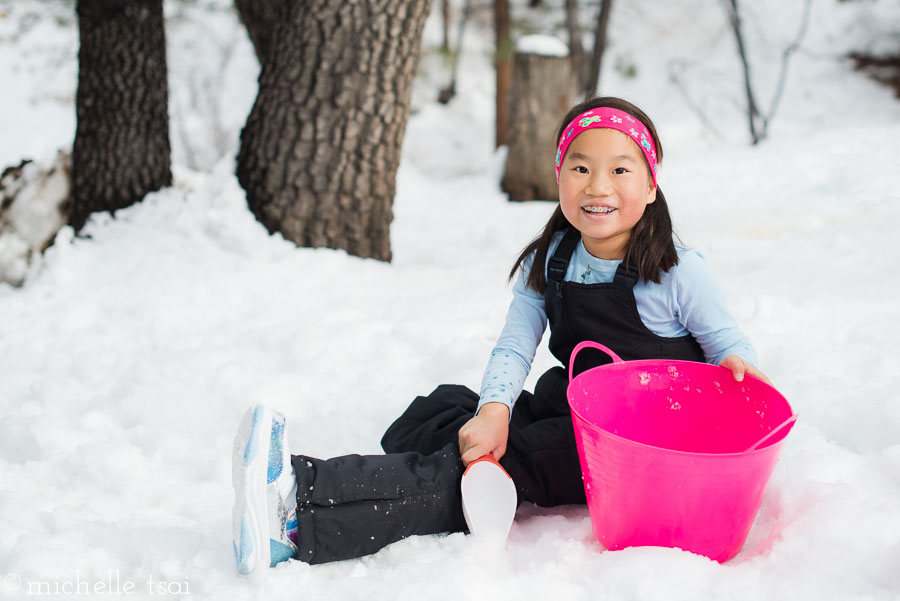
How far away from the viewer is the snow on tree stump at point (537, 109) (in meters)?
5.43

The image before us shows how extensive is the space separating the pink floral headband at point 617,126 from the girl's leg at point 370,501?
0.73 m

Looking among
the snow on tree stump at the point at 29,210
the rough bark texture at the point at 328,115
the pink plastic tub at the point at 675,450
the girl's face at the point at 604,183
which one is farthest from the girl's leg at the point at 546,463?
the snow on tree stump at the point at 29,210

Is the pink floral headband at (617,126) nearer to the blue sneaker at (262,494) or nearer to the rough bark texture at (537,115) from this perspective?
the blue sneaker at (262,494)

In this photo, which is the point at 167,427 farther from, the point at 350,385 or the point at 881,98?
the point at 881,98

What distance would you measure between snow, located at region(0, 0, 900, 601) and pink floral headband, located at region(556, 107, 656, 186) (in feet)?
2.41

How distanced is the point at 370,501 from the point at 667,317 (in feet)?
2.40

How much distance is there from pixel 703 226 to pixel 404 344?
1.81 meters

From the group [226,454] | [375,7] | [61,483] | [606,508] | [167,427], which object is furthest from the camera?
[375,7]

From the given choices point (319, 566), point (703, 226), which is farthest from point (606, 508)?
point (703, 226)

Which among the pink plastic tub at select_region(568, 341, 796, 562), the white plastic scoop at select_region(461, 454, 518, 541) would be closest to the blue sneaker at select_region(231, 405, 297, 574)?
the white plastic scoop at select_region(461, 454, 518, 541)

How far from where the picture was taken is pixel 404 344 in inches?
97.7

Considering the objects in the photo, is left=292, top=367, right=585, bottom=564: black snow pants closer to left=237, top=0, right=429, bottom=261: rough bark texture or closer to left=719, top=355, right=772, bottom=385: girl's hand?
left=719, top=355, right=772, bottom=385: girl's hand

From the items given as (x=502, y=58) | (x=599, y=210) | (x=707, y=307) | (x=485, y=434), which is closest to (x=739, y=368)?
(x=707, y=307)

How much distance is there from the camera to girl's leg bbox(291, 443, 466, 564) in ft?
4.82
